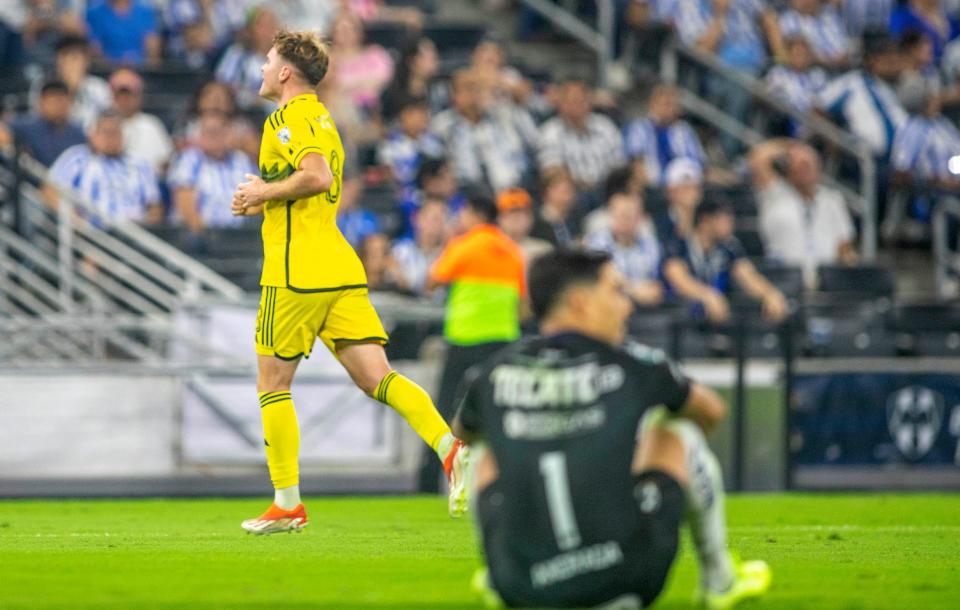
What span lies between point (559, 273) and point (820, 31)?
17.6 metres

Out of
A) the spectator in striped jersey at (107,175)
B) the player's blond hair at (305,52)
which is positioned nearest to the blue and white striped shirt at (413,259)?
the spectator in striped jersey at (107,175)

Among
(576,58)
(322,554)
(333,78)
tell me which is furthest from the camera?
(576,58)

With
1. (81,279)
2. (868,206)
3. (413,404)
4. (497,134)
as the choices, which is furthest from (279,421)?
(868,206)

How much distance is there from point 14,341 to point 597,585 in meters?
10.3

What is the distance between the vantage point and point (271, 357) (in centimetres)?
866

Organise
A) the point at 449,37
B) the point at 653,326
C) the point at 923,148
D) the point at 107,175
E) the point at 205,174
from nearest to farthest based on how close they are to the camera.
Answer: the point at 653,326 → the point at 107,175 → the point at 205,174 → the point at 923,148 → the point at 449,37

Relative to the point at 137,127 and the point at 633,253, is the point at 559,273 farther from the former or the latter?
the point at 137,127

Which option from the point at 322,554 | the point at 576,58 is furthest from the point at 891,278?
the point at 322,554

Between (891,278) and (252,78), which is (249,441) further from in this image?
(891,278)

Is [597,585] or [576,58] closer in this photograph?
[597,585]

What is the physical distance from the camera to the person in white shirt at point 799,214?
1833 cm

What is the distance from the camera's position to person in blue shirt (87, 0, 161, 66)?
17.9m

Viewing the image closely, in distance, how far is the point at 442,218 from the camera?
615 inches

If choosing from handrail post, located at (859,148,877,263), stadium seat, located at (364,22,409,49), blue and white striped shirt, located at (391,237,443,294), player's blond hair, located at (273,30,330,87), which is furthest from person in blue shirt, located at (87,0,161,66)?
player's blond hair, located at (273,30,330,87)
